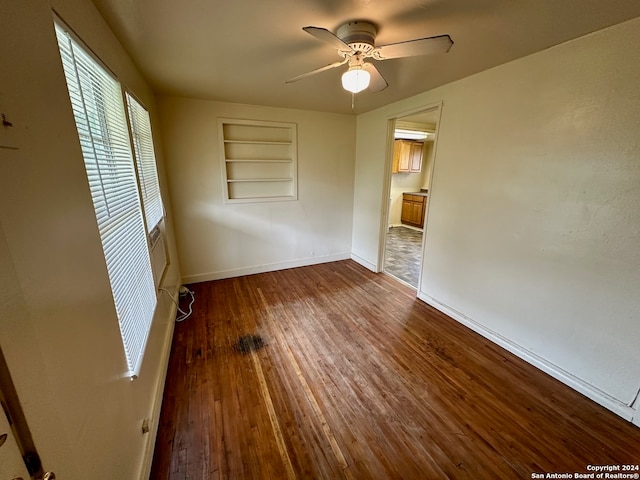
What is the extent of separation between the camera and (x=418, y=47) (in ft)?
4.66

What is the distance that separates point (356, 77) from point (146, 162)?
184 cm

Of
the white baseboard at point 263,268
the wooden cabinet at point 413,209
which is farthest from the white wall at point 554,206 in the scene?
the wooden cabinet at point 413,209

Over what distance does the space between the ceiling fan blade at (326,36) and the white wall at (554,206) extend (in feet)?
4.62

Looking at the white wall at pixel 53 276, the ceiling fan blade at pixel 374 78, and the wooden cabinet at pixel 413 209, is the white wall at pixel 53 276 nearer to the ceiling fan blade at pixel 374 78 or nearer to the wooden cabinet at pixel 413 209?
the ceiling fan blade at pixel 374 78

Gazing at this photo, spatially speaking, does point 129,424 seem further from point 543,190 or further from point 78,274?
point 543,190

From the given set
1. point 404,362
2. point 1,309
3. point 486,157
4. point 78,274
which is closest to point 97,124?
point 78,274

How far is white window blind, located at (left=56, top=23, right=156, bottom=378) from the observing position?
1.07 meters

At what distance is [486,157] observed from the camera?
2.22 meters

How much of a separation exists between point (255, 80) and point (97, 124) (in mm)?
1544

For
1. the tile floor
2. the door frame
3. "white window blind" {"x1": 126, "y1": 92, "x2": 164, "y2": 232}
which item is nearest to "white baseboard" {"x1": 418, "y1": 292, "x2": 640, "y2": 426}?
the door frame

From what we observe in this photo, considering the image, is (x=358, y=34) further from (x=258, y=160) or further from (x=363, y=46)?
(x=258, y=160)

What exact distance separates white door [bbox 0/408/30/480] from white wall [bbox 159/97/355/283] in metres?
3.07

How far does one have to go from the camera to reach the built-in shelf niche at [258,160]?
3346mm

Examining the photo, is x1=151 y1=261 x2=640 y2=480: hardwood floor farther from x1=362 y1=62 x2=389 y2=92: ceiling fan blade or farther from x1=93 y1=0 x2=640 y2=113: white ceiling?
x1=93 y1=0 x2=640 y2=113: white ceiling
